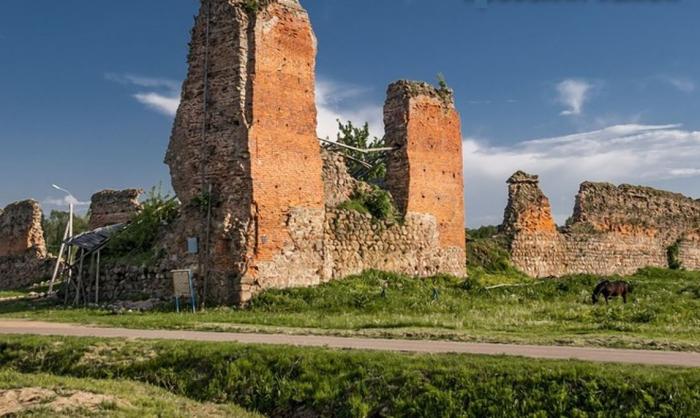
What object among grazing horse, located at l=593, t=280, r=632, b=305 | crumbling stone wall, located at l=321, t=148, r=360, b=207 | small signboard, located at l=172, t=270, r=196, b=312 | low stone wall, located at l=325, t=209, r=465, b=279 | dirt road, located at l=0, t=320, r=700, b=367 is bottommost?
dirt road, located at l=0, t=320, r=700, b=367

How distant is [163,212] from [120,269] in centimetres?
191

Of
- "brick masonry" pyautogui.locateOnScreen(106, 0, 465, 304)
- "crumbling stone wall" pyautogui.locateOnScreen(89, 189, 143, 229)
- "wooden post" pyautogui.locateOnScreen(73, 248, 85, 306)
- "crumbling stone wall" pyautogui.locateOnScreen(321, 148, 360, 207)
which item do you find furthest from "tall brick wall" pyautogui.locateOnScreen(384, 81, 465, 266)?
"crumbling stone wall" pyautogui.locateOnScreen(89, 189, 143, 229)

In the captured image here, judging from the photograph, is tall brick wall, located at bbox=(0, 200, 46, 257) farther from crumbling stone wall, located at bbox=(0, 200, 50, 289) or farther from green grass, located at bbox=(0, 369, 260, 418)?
green grass, located at bbox=(0, 369, 260, 418)

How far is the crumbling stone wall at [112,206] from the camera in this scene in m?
29.3

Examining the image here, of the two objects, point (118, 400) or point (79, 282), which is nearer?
point (118, 400)

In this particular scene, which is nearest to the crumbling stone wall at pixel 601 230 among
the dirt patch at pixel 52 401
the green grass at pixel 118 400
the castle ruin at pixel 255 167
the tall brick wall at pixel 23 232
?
the castle ruin at pixel 255 167

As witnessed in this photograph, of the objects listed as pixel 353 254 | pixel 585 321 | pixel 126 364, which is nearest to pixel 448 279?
pixel 353 254

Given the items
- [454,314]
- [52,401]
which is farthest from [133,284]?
[52,401]

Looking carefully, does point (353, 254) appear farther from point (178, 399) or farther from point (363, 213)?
point (178, 399)

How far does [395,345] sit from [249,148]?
26.1 feet

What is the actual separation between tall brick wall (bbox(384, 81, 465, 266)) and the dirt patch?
45.1 ft

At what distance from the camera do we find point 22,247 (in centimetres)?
3044

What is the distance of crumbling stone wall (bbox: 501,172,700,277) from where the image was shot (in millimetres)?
27188

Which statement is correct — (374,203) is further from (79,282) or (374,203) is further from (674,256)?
(674,256)
